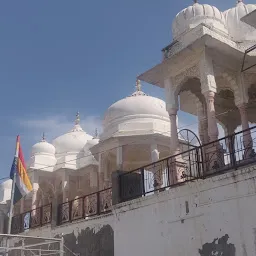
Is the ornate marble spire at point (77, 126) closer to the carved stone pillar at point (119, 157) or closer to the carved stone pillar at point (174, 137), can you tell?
the carved stone pillar at point (119, 157)

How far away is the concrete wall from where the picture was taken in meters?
8.63

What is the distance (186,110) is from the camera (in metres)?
17.0

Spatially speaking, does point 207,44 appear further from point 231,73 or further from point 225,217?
point 225,217

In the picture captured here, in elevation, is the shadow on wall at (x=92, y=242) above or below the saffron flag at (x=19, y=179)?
below

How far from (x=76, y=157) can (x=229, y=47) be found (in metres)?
14.9

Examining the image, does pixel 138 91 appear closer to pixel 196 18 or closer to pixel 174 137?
pixel 196 18

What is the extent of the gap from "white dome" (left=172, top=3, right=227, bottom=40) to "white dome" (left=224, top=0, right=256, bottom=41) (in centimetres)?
46

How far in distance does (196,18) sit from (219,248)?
820cm

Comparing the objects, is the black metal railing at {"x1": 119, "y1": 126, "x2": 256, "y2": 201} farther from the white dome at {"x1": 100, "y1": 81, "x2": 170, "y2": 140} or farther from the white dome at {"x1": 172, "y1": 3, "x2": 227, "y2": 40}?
the white dome at {"x1": 100, "y1": 81, "x2": 170, "y2": 140}

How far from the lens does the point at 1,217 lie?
1772 centimetres

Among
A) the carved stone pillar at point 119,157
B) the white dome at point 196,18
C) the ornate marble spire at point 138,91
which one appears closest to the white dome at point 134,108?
the ornate marble spire at point 138,91

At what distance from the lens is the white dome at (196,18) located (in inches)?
556

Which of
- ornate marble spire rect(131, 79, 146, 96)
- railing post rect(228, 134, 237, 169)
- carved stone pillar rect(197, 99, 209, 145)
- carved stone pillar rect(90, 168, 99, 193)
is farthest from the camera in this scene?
carved stone pillar rect(90, 168, 99, 193)

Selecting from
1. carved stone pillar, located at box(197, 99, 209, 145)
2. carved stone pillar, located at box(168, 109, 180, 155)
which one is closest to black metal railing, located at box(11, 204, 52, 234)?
carved stone pillar, located at box(168, 109, 180, 155)
